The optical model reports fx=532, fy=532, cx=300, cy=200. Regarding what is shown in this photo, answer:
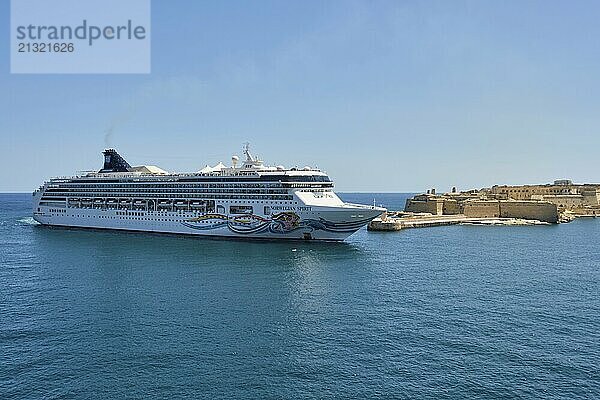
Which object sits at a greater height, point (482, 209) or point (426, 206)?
point (426, 206)

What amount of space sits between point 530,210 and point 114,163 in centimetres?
6060

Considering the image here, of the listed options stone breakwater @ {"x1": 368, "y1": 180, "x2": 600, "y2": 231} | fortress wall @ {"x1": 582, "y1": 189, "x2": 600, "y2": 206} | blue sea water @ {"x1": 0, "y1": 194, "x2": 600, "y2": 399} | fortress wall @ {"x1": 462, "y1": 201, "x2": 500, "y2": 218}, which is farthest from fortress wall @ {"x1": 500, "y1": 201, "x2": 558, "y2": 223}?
blue sea water @ {"x1": 0, "y1": 194, "x2": 600, "y2": 399}

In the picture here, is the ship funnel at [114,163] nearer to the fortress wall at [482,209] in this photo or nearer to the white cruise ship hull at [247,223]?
the white cruise ship hull at [247,223]

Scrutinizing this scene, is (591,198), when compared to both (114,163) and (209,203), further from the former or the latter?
(114,163)

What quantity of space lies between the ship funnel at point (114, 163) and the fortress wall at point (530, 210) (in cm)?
5725

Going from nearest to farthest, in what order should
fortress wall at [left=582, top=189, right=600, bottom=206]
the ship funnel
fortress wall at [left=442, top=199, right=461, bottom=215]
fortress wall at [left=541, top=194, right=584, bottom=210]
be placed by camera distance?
the ship funnel < fortress wall at [left=442, top=199, right=461, bottom=215] < fortress wall at [left=541, top=194, right=584, bottom=210] < fortress wall at [left=582, top=189, right=600, bottom=206]

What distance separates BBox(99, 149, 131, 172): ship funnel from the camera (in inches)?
2552

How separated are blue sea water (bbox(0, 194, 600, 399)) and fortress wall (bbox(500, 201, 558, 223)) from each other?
133 ft

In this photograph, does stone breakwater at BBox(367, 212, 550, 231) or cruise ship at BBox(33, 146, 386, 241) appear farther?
stone breakwater at BBox(367, 212, 550, 231)

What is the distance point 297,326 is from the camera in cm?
2180

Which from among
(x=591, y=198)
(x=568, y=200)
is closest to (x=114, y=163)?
(x=568, y=200)

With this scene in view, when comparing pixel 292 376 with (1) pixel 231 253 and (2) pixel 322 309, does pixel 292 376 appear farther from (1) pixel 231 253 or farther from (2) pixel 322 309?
(1) pixel 231 253

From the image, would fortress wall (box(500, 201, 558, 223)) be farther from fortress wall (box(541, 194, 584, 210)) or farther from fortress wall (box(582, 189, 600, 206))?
fortress wall (box(582, 189, 600, 206))

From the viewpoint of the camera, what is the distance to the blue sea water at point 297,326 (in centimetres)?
1609
